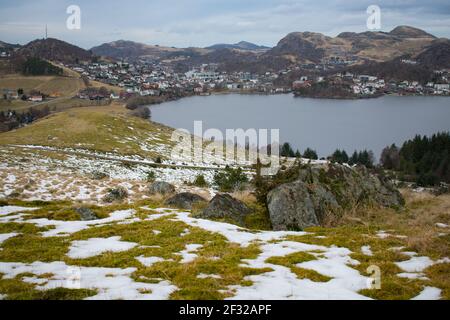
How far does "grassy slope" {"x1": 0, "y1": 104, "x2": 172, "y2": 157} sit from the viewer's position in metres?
65.7

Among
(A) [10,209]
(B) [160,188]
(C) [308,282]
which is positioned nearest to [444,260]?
(C) [308,282]

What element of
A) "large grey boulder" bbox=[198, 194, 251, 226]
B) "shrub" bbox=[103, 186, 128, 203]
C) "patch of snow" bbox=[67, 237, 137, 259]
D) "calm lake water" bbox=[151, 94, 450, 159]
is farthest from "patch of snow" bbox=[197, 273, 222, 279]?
"calm lake water" bbox=[151, 94, 450, 159]

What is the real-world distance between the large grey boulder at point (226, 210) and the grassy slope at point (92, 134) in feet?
172

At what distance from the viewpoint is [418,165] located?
99938 mm

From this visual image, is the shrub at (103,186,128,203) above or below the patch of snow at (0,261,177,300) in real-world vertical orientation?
below

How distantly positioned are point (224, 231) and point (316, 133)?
137905 millimetres

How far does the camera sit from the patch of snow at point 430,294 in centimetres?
736

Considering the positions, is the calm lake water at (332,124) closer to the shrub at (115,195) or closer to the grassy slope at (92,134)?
the grassy slope at (92,134)

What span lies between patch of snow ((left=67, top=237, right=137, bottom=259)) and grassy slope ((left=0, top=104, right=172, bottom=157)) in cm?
5461

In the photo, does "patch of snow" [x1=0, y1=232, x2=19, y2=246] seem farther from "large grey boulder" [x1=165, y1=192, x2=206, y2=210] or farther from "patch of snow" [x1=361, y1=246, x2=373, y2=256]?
"patch of snow" [x1=361, y1=246, x2=373, y2=256]

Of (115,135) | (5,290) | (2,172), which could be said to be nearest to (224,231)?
(5,290)

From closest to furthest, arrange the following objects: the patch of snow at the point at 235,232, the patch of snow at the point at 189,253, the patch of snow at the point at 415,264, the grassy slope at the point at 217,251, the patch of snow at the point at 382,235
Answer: the grassy slope at the point at 217,251
the patch of snow at the point at 415,264
the patch of snow at the point at 189,253
the patch of snow at the point at 382,235
the patch of snow at the point at 235,232

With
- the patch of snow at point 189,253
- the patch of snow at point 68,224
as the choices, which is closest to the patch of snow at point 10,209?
the patch of snow at point 68,224

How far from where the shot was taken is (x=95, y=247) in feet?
36.7
